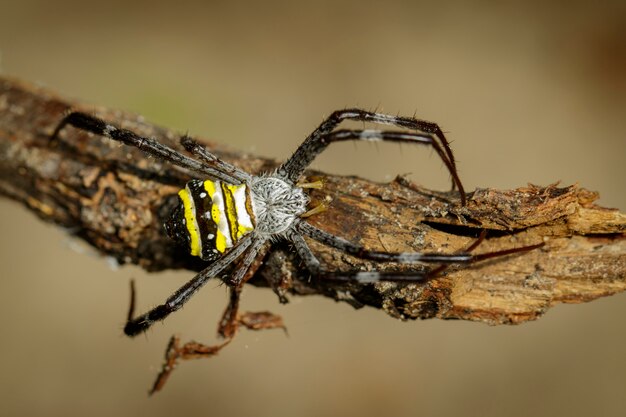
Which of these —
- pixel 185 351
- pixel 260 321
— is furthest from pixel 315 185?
pixel 185 351

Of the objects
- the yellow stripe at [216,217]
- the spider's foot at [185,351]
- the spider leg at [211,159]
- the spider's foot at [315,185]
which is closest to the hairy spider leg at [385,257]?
the spider's foot at [315,185]

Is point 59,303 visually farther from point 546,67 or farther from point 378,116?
point 546,67

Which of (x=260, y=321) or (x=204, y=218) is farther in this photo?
(x=260, y=321)

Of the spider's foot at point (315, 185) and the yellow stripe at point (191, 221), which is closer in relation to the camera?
the yellow stripe at point (191, 221)

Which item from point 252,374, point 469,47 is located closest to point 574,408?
point 252,374

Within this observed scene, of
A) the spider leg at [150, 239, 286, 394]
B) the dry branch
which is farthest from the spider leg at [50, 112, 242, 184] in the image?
the spider leg at [150, 239, 286, 394]

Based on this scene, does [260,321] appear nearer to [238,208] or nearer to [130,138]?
[238,208]

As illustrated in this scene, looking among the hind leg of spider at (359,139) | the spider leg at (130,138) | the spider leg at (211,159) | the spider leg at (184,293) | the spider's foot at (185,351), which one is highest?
the hind leg of spider at (359,139)

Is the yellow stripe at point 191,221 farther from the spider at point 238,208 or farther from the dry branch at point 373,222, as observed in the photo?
the dry branch at point 373,222
